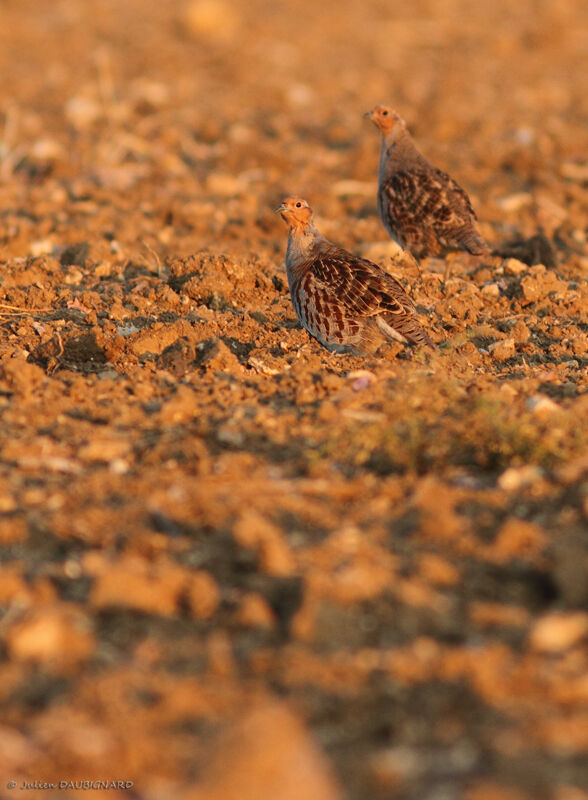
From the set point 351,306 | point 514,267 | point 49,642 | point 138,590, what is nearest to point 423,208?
point 514,267

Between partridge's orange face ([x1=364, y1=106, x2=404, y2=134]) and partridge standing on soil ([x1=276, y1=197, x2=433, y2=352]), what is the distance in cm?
300

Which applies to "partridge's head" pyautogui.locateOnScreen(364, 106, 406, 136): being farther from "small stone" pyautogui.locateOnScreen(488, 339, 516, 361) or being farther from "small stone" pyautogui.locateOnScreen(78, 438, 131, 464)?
"small stone" pyautogui.locateOnScreen(78, 438, 131, 464)

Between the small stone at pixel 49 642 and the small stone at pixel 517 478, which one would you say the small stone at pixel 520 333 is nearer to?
the small stone at pixel 517 478

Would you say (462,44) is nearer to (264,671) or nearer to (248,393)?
(248,393)

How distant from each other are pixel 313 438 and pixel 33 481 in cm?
124

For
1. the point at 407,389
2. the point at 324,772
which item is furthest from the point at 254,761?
the point at 407,389

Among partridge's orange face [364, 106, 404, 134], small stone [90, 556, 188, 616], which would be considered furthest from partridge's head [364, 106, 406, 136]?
small stone [90, 556, 188, 616]

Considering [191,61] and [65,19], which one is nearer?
[191,61]

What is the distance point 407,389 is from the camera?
536cm

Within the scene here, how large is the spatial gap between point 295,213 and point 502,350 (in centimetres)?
161

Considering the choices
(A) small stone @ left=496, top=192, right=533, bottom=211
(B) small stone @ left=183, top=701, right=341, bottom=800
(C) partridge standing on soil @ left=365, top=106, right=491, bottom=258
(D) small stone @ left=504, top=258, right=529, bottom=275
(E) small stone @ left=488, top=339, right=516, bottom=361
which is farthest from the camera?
(A) small stone @ left=496, top=192, right=533, bottom=211

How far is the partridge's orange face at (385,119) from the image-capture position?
31.6 ft

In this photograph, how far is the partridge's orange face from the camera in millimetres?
9625

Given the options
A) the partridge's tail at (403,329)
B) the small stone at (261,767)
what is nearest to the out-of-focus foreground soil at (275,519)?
the small stone at (261,767)
